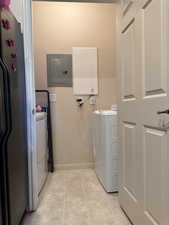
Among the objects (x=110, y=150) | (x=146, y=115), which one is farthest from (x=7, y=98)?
(x=110, y=150)

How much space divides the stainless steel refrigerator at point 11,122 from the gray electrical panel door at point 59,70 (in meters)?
1.54

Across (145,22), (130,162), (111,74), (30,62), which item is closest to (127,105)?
(130,162)

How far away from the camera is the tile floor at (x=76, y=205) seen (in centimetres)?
179

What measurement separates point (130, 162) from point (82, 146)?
5.56ft

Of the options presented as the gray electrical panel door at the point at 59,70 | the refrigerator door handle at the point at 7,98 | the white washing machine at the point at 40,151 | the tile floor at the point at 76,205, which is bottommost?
the tile floor at the point at 76,205

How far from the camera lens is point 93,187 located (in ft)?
8.39

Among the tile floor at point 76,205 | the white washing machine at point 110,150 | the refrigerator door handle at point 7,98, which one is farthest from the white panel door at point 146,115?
the refrigerator door handle at point 7,98

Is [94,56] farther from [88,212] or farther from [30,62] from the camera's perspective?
[88,212]

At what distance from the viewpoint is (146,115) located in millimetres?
1407

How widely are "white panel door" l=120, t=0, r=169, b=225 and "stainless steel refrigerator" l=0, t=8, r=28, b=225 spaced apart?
2.92 ft

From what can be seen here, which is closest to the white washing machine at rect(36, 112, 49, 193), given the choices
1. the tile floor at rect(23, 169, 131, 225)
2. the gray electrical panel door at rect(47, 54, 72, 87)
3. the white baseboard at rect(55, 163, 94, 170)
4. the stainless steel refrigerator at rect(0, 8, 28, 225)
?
the tile floor at rect(23, 169, 131, 225)

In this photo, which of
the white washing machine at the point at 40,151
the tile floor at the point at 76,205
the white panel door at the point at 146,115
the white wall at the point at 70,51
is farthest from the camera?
the white wall at the point at 70,51

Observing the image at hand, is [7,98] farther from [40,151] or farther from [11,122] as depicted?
[40,151]

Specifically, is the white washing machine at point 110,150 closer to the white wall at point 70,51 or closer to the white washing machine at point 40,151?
the white washing machine at point 40,151
